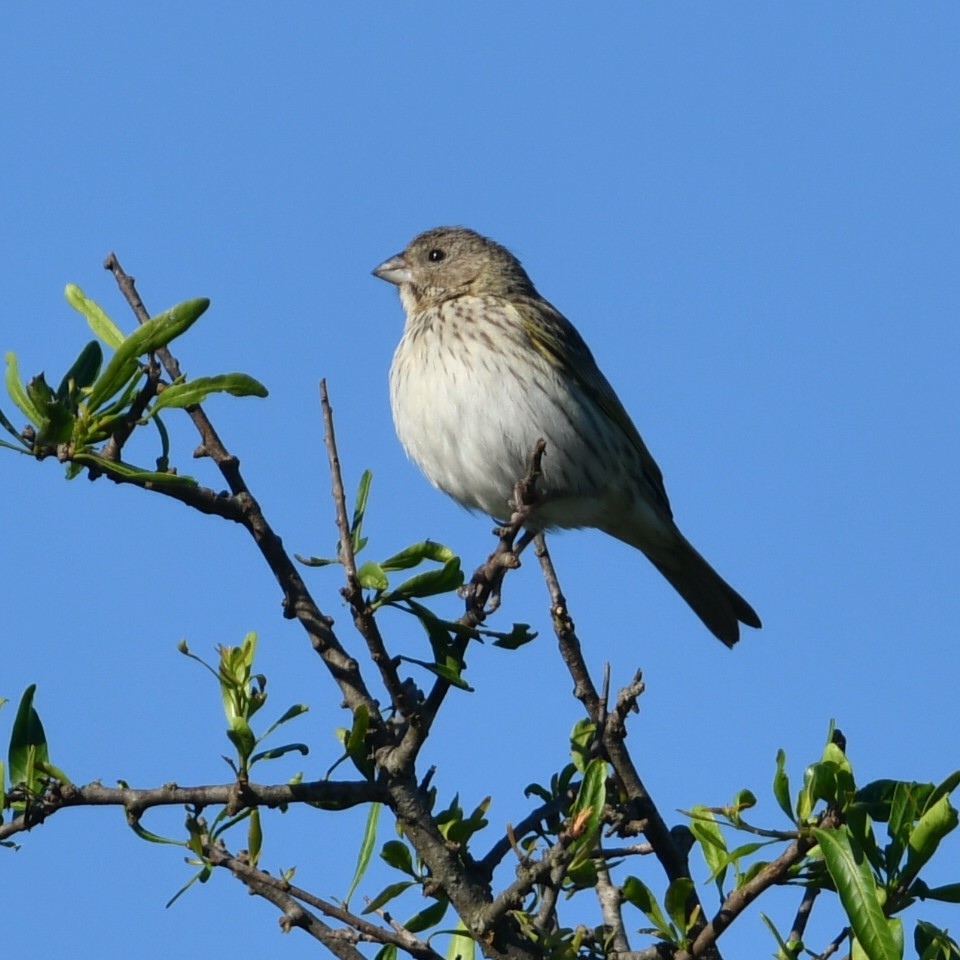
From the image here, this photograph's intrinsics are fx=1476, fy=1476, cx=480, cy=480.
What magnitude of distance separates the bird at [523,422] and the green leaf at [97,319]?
10.2 ft

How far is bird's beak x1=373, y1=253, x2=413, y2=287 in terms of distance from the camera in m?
8.66

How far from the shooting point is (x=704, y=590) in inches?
324

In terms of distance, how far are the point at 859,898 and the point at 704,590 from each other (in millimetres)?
5419

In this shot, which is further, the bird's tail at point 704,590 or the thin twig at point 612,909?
the bird's tail at point 704,590

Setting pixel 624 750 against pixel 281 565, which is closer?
pixel 281 565

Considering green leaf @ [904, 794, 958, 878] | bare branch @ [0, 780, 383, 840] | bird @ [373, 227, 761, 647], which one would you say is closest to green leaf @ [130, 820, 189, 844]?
bare branch @ [0, 780, 383, 840]

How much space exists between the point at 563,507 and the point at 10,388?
447 centimetres

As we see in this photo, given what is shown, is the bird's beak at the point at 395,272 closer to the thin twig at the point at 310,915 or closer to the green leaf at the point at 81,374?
the green leaf at the point at 81,374

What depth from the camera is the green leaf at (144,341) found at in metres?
3.26

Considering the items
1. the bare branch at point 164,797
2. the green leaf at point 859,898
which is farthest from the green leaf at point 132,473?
the green leaf at point 859,898

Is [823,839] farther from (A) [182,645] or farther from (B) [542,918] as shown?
(A) [182,645]

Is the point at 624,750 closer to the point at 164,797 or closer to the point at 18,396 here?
the point at 164,797

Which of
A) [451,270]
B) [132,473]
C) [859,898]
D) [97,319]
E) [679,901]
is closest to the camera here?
[859,898]

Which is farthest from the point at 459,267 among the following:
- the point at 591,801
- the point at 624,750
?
the point at 591,801
